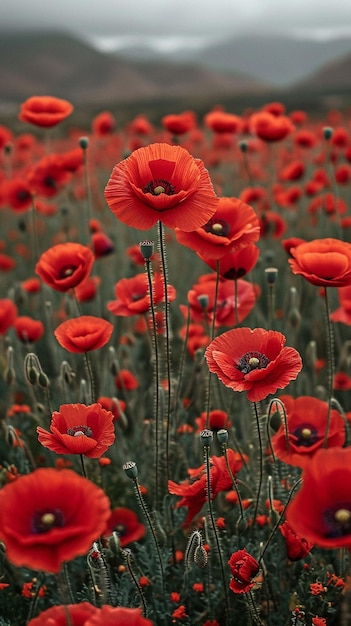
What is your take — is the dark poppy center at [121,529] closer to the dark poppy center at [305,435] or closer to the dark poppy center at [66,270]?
the dark poppy center at [305,435]

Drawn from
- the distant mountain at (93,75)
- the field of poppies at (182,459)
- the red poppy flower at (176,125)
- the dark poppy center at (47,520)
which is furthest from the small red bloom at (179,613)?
the distant mountain at (93,75)

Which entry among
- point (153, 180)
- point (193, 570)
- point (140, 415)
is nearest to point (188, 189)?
point (153, 180)

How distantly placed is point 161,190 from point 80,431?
691mm

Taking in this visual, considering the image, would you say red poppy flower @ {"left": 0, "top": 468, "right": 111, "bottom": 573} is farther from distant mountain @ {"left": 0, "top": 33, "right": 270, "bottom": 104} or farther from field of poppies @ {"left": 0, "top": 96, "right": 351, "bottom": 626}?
distant mountain @ {"left": 0, "top": 33, "right": 270, "bottom": 104}

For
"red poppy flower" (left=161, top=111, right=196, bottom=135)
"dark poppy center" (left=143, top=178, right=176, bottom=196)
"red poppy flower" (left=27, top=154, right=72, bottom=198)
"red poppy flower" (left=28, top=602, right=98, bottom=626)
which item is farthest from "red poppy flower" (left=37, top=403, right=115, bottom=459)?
"red poppy flower" (left=161, top=111, right=196, bottom=135)

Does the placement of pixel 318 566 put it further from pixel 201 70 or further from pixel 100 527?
pixel 201 70

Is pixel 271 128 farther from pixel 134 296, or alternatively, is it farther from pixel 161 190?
pixel 161 190

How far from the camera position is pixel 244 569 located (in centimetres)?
165

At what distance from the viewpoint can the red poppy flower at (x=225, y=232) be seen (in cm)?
202

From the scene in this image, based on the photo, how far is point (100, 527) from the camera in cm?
117

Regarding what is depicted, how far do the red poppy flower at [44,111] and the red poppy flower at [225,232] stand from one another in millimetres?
1505

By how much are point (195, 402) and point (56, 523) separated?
209cm

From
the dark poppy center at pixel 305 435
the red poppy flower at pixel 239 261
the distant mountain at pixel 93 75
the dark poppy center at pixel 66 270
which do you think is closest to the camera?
the dark poppy center at pixel 305 435

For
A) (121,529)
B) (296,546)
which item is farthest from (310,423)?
(121,529)
